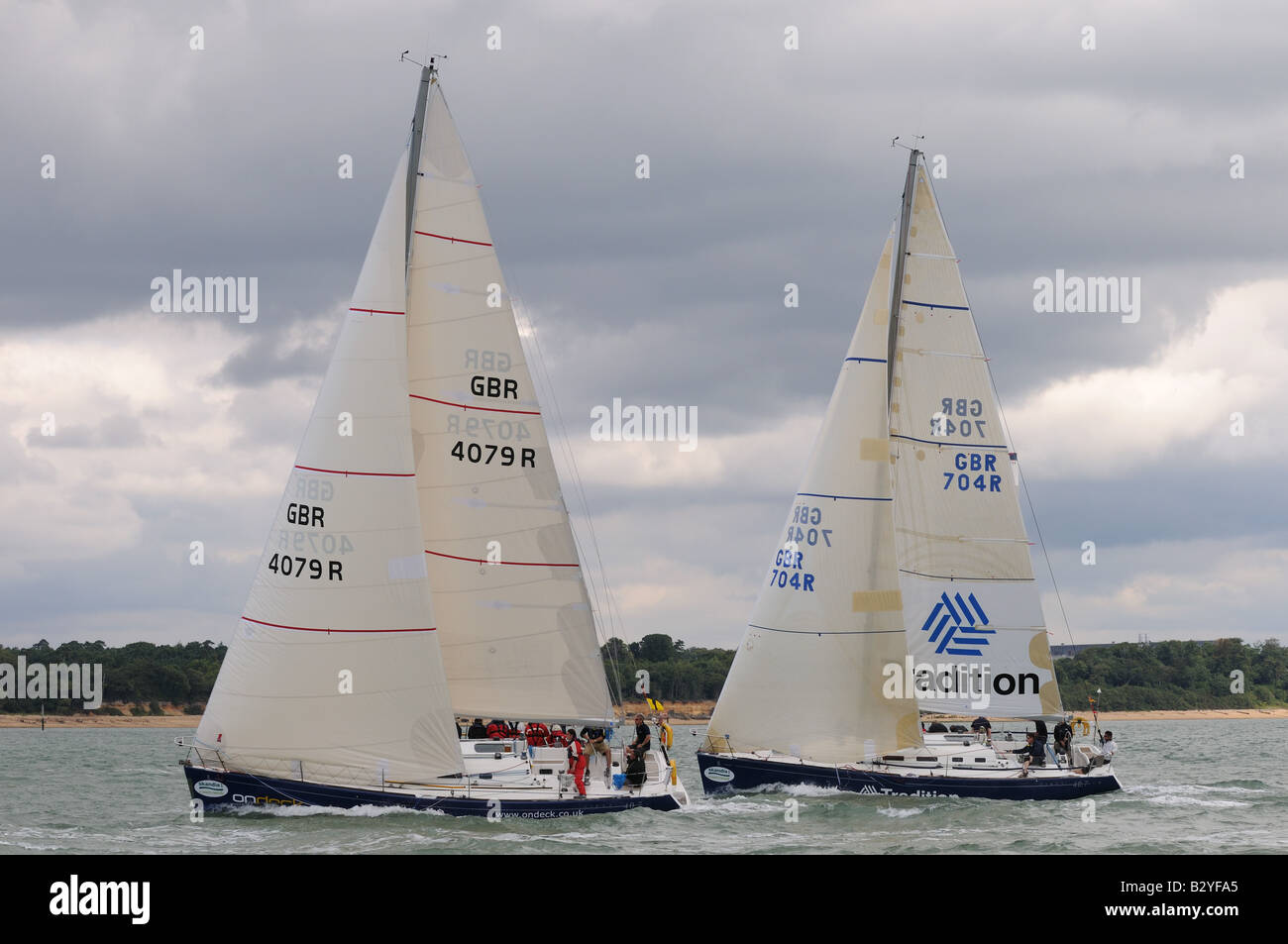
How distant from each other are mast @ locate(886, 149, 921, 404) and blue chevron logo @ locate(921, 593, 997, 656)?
208 inches

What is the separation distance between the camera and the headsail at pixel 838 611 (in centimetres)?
4066

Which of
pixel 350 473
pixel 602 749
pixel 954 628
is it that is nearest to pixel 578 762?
pixel 602 749

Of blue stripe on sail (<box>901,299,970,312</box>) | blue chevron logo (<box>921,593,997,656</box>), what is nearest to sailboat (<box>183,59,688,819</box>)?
blue chevron logo (<box>921,593,997,656</box>)

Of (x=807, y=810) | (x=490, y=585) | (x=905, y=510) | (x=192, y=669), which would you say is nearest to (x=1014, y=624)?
(x=905, y=510)

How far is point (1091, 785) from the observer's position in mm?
40375

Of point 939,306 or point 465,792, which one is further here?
point 939,306

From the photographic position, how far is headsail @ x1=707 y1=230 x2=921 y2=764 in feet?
133

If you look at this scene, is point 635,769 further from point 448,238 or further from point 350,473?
point 448,238

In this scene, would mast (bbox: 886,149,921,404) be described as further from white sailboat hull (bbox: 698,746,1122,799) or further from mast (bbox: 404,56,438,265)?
mast (bbox: 404,56,438,265)

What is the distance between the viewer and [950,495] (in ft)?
134

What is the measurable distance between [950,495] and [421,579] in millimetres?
14327

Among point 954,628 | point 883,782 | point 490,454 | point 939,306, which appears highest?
point 939,306
